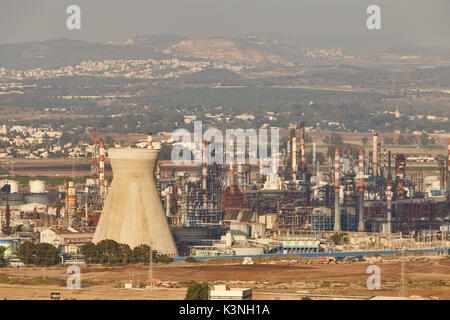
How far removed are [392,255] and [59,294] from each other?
19376 mm

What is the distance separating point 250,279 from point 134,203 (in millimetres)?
6435

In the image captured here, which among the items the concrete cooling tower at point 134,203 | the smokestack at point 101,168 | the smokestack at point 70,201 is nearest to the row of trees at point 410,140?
the smokestack at point 101,168

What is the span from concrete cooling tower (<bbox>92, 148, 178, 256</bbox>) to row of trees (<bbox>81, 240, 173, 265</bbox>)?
0.36m

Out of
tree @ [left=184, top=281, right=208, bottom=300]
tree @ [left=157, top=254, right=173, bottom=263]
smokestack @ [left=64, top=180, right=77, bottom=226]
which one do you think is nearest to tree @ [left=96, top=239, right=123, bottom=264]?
tree @ [left=157, top=254, right=173, bottom=263]

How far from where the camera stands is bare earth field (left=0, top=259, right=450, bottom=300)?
3609cm

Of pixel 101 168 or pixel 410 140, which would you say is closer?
pixel 101 168

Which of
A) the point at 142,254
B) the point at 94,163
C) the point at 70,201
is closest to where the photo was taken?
the point at 142,254

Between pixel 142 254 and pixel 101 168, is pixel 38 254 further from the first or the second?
pixel 101 168

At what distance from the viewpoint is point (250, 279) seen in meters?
40.9

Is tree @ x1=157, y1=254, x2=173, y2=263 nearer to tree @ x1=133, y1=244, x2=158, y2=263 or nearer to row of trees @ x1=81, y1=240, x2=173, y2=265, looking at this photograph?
row of trees @ x1=81, y1=240, x2=173, y2=265

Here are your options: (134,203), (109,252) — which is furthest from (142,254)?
(134,203)

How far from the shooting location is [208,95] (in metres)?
192
